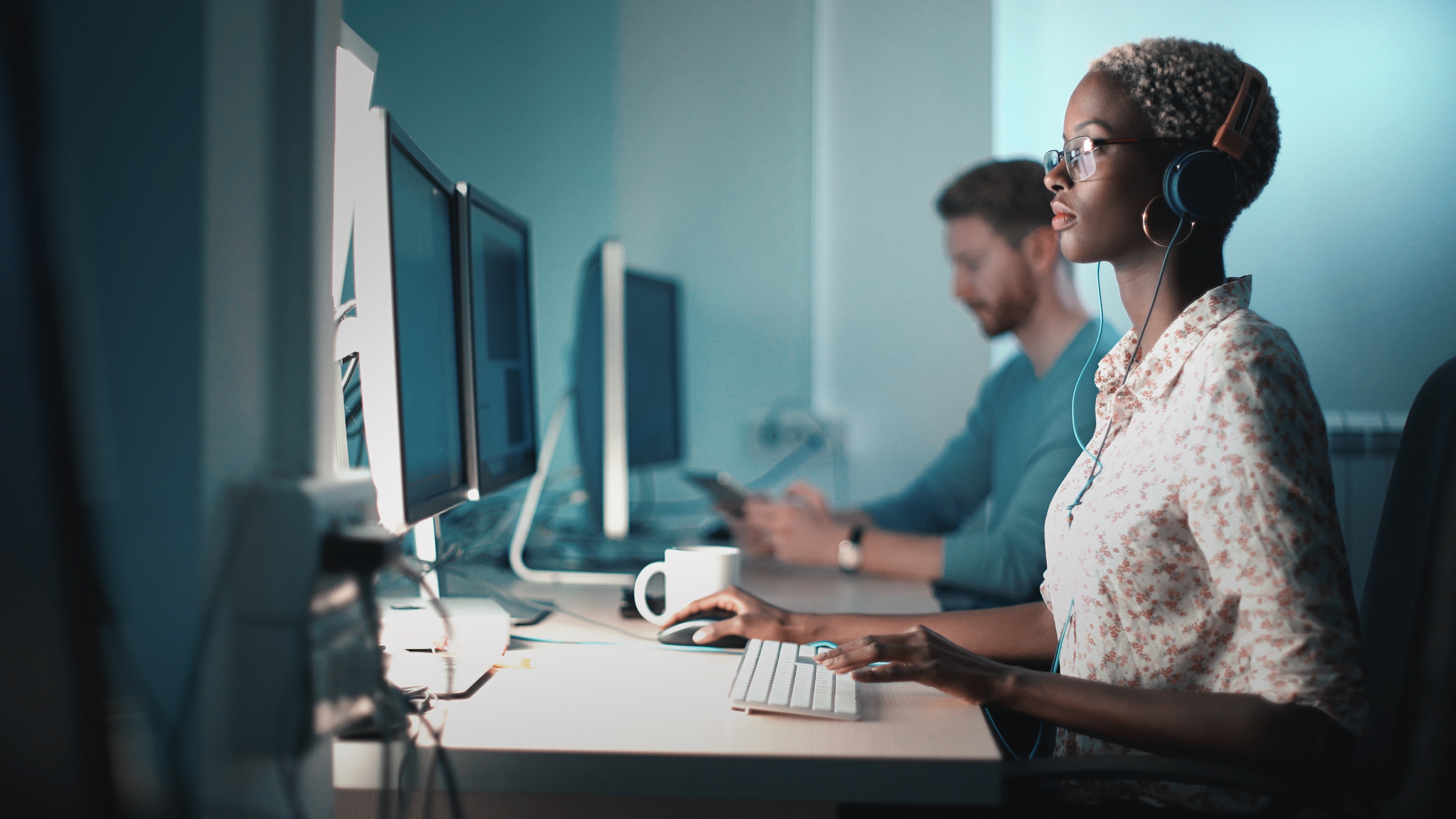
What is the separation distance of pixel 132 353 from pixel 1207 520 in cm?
78

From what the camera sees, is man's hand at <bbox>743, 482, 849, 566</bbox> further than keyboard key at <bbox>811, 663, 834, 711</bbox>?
Yes

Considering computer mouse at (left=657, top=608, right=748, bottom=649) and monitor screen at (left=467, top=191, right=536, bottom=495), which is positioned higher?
monitor screen at (left=467, top=191, right=536, bottom=495)

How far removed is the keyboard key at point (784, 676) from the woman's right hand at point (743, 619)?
2.3 inches

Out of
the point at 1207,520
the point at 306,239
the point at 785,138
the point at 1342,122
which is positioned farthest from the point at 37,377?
the point at 785,138

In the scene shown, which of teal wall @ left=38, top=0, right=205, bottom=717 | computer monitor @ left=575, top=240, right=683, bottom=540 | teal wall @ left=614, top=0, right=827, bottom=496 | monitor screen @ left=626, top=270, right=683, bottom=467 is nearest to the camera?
teal wall @ left=38, top=0, right=205, bottom=717

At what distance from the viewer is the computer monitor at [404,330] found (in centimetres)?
82

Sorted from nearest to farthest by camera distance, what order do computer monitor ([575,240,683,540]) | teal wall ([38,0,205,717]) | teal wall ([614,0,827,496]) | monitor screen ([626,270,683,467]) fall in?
1. teal wall ([38,0,205,717])
2. computer monitor ([575,240,683,540])
3. monitor screen ([626,270,683,467])
4. teal wall ([614,0,827,496])

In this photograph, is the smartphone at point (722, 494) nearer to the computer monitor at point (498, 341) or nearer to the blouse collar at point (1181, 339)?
the computer monitor at point (498, 341)

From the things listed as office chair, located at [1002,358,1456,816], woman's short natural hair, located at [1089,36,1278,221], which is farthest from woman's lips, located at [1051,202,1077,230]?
office chair, located at [1002,358,1456,816]

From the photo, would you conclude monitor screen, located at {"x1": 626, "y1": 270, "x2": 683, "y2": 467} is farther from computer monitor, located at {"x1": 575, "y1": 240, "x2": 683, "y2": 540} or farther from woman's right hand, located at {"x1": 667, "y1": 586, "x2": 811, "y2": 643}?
woman's right hand, located at {"x1": 667, "y1": 586, "x2": 811, "y2": 643}

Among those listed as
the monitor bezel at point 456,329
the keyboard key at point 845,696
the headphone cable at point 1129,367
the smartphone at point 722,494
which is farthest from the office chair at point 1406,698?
the smartphone at point 722,494

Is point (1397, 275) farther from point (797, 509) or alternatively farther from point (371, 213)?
point (371, 213)

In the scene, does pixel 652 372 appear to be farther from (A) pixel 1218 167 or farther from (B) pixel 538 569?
(A) pixel 1218 167

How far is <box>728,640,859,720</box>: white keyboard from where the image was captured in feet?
2.33
